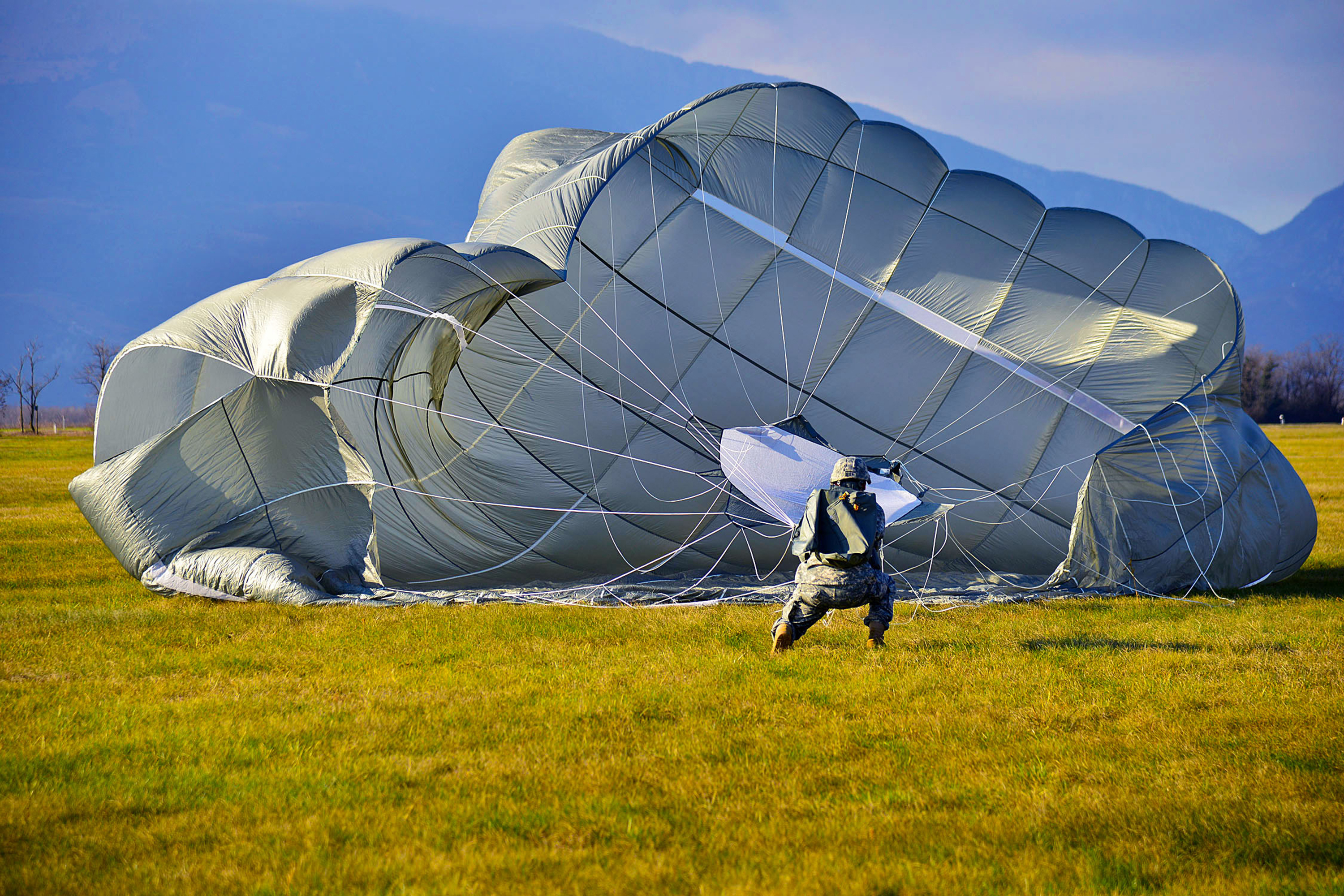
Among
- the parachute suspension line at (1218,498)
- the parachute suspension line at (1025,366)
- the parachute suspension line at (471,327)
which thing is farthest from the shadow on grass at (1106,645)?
the parachute suspension line at (471,327)

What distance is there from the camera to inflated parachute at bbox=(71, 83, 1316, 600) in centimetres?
741

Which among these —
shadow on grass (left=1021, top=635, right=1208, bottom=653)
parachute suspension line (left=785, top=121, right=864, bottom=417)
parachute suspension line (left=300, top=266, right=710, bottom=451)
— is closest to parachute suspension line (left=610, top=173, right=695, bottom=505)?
parachute suspension line (left=300, top=266, right=710, bottom=451)

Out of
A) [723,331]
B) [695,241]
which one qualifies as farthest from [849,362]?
[695,241]

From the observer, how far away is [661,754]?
A: 12.9 ft

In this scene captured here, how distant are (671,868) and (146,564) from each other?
582 cm

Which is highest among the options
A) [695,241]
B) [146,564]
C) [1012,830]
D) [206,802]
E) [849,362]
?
[695,241]

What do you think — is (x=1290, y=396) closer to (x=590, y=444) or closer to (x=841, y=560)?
(x=590, y=444)

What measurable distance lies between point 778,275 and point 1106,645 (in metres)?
4.17

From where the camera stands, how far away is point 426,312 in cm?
651

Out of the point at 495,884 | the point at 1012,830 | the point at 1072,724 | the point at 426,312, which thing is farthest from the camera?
the point at 426,312

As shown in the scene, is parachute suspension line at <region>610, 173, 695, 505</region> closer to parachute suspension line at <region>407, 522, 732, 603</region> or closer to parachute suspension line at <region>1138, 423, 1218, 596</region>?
parachute suspension line at <region>407, 522, 732, 603</region>

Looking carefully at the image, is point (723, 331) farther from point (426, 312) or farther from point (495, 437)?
point (426, 312)

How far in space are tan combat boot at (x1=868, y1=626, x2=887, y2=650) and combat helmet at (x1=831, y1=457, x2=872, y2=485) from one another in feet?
2.69

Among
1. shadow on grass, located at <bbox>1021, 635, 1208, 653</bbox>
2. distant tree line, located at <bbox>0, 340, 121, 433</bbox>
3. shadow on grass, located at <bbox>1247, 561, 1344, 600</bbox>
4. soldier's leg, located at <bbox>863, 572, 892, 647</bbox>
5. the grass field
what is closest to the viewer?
the grass field
